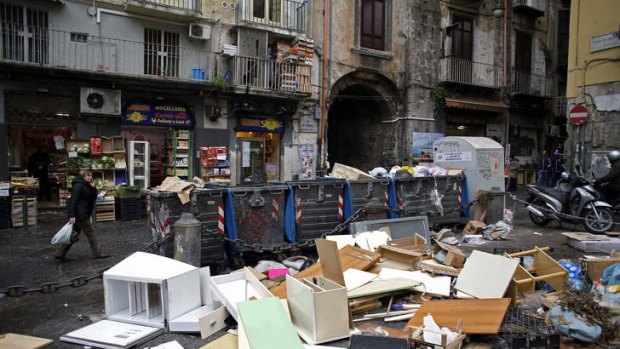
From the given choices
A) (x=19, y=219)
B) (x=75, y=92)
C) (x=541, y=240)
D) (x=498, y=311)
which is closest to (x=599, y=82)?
(x=541, y=240)

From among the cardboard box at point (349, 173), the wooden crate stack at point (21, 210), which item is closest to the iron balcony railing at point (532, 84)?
the cardboard box at point (349, 173)

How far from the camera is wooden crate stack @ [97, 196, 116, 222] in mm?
11117

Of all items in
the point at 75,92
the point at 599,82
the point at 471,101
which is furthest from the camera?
the point at 471,101

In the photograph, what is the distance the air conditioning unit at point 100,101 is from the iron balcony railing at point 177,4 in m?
2.76

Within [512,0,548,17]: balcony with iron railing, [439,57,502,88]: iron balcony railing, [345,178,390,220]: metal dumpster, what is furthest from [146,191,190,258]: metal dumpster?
[512,0,548,17]: balcony with iron railing

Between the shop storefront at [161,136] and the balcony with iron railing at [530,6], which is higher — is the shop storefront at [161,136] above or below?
below

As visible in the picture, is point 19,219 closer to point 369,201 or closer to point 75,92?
point 75,92

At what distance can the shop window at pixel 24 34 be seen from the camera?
11.4 m

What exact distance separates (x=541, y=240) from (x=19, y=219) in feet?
37.6

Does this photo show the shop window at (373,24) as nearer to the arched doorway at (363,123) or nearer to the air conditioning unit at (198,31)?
the arched doorway at (363,123)

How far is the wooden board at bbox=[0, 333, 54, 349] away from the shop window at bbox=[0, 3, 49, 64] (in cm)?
992

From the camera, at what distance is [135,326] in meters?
4.27

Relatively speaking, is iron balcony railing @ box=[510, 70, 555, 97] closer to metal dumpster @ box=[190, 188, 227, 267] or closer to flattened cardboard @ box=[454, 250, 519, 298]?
flattened cardboard @ box=[454, 250, 519, 298]

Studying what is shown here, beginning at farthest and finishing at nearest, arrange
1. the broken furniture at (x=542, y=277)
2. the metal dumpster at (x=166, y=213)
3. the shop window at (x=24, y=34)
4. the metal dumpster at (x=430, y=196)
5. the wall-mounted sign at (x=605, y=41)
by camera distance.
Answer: the wall-mounted sign at (x=605, y=41) < the shop window at (x=24, y=34) < the metal dumpster at (x=430, y=196) < the metal dumpster at (x=166, y=213) < the broken furniture at (x=542, y=277)
